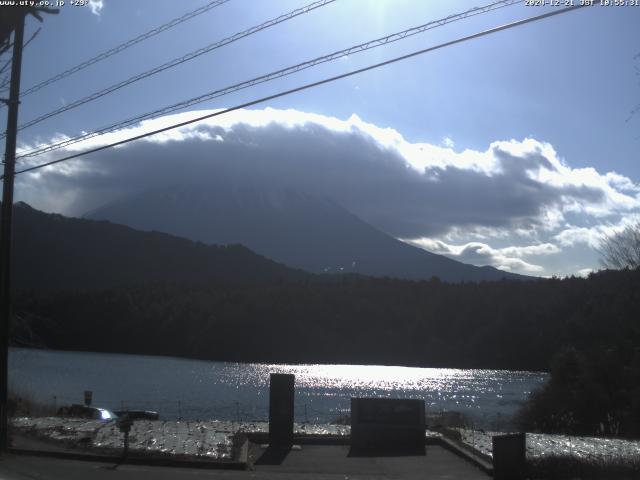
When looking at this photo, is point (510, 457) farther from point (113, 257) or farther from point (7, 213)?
point (113, 257)

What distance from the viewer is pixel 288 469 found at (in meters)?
15.9

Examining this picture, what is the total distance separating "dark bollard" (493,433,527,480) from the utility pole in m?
10.4

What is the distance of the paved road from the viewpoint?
48.1ft

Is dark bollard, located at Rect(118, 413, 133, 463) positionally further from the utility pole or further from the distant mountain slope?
the distant mountain slope

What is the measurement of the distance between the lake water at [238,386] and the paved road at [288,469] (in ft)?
75.6

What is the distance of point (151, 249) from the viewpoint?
178750 millimetres

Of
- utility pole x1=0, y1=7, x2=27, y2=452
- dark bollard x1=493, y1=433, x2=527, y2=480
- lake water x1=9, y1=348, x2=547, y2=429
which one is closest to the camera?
dark bollard x1=493, y1=433, x2=527, y2=480

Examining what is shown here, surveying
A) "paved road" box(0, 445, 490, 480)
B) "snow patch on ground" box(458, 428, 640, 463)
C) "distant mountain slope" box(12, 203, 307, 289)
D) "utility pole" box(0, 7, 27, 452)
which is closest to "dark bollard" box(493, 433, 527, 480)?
"paved road" box(0, 445, 490, 480)

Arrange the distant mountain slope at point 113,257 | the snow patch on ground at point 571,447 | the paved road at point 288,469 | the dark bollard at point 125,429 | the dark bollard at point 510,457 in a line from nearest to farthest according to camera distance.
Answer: the dark bollard at point 510,457 < the paved road at point 288,469 < the snow patch on ground at point 571,447 < the dark bollard at point 125,429 < the distant mountain slope at point 113,257

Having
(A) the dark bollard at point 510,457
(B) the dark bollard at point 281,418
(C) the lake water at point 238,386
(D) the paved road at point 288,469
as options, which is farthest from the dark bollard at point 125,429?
(C) the lake water at point 238,386

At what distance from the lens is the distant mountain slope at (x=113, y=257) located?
152 m

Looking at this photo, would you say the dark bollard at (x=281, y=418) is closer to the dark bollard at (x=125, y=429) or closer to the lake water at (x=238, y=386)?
the dark bollard at (x=125, y=429)

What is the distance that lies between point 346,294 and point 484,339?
101 ft

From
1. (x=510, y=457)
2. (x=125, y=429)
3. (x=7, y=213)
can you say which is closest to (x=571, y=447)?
(x=510, y=457)
